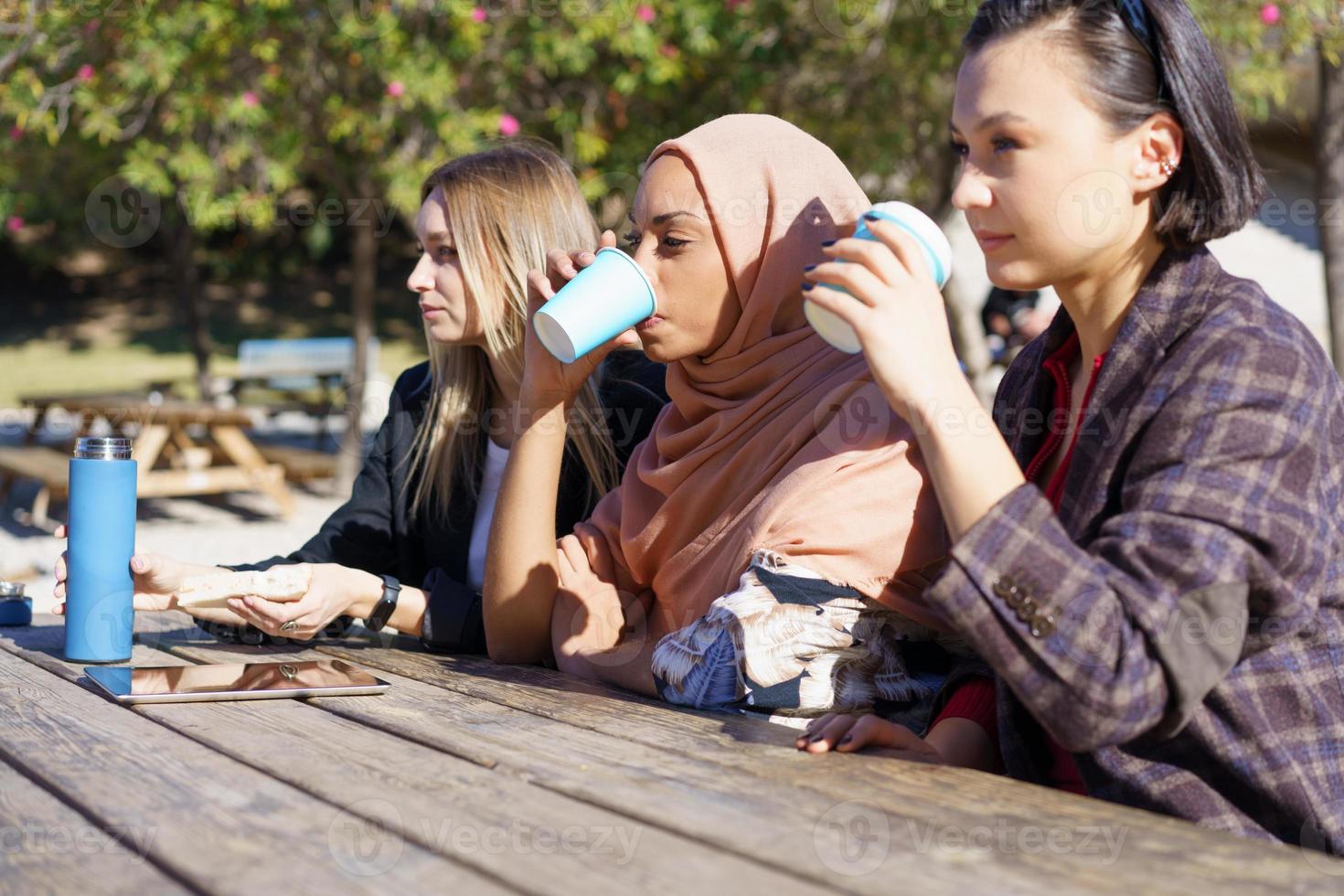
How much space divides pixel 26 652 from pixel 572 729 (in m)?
1.18

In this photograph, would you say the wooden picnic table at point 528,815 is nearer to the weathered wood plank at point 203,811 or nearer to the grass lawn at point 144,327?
the weathered wood plank at point 203,811

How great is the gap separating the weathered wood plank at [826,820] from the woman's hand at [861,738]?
4 cm

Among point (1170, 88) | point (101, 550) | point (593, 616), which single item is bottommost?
point (593, 616)

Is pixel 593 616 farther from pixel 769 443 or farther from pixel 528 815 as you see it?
pixel 528 815

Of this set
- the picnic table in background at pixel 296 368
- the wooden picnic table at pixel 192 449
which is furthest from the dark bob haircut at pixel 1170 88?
the picnic table in background at pixel 296 368

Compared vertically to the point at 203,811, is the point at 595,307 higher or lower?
higher

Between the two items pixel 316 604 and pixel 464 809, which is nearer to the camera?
pixel 464 809

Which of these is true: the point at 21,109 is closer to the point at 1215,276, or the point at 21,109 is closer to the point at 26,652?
the point at 26,652

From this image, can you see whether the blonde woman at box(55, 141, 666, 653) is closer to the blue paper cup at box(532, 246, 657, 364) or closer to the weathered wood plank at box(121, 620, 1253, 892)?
the blue paper cup at box(532, 246, 657, 364)

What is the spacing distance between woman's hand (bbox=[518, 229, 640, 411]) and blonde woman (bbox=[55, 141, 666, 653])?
0.53m

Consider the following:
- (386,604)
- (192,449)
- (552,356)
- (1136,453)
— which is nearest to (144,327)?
(192,449)

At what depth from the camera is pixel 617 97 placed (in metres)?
9.20

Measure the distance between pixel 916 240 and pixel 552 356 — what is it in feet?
3.15

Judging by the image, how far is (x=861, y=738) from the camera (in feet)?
5.74
